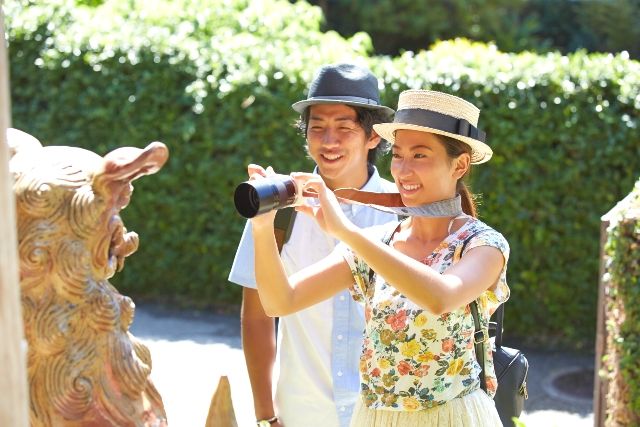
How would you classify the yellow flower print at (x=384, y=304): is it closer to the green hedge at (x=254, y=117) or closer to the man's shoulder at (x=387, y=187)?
the man's shoulder at (x=387, y=187)

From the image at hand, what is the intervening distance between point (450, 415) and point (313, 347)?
31.1 inches

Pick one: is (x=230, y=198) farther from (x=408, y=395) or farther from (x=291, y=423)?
(x=408, y=395)

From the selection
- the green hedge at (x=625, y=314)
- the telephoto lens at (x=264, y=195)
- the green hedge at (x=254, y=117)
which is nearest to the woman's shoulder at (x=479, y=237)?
the telephoto lens at (x=264, y=195)

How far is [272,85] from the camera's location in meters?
8.02

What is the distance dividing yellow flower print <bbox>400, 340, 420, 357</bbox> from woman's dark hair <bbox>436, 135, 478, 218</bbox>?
16.8 inches

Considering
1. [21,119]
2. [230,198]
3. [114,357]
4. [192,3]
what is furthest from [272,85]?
[114,357]

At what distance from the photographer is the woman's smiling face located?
278cm

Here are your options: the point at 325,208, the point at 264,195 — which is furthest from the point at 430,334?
the point at 264,195

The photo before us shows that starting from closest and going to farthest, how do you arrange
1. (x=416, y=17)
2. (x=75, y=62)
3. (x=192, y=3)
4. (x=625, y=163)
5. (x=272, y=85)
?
(x=625, y=163) → (x=272, y=85) → (x=75, y=62) → (x=192, y=3) → (x=416, y=17)

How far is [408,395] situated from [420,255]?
37 cm

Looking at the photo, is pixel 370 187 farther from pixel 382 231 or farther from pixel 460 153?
pixel 460 153

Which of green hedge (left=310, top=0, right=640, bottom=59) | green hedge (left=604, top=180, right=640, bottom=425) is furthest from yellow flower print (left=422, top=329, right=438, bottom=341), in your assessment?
green hedge (left=310, top=0, right=640, bottom=59)

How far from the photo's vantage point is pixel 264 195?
8.15 ft

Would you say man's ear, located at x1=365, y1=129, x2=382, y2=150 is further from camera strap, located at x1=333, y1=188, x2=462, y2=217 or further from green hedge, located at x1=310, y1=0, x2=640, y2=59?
green hedge, located at x1=310, y1=0, x2=640, y2=59
